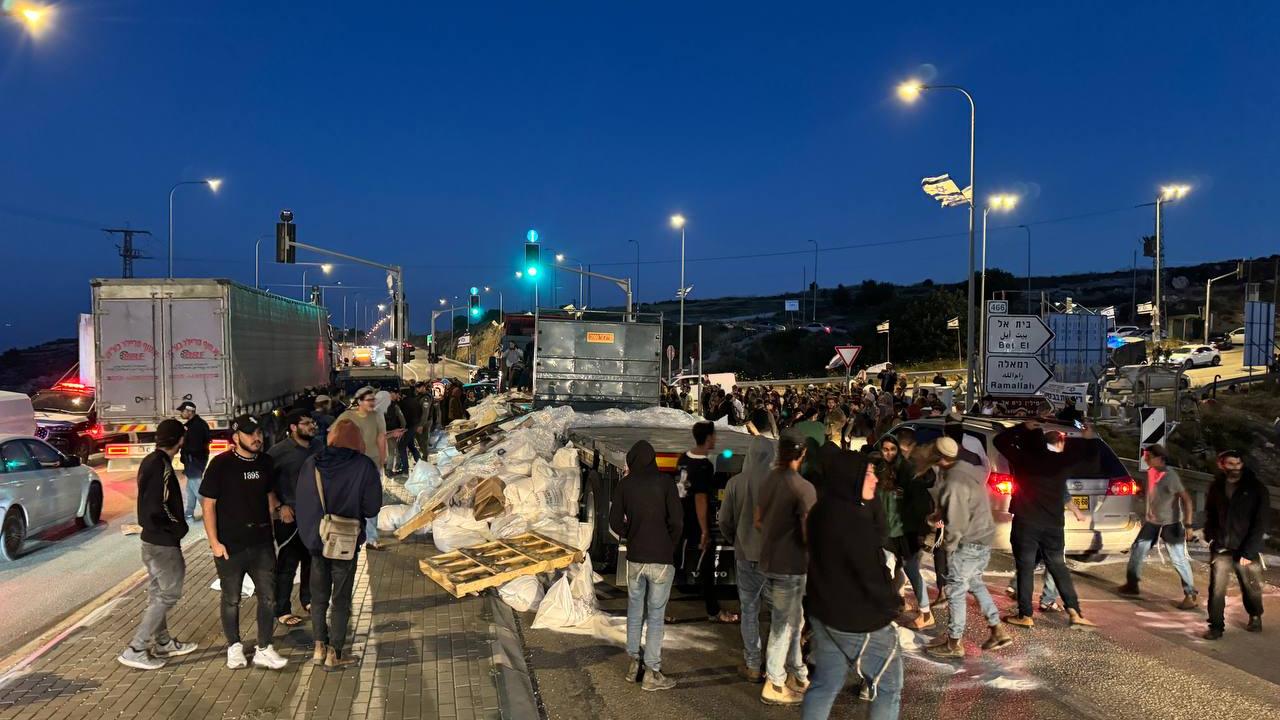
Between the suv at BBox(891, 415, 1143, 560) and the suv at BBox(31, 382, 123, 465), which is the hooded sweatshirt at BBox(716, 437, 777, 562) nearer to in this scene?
the suv at BBox(891, 415, 1143, 560)

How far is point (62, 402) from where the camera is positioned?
20.7m

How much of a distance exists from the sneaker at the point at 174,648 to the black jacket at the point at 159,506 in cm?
80

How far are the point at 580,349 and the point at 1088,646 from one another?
1419cm

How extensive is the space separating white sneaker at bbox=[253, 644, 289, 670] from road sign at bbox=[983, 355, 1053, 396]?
14.0 meters

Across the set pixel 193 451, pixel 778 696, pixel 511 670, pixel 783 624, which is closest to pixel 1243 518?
pixel 783 624

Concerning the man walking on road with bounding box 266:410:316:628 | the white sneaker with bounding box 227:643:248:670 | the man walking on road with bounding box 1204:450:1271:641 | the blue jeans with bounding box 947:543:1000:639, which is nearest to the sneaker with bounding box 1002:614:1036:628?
the blue jeans with bounding box 947:543:1000:639

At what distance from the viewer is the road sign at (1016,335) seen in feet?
54.4

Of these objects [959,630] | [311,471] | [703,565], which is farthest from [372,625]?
[959,630]

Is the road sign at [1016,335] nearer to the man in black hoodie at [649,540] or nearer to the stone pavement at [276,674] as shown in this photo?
the stone pavement at [276,674]

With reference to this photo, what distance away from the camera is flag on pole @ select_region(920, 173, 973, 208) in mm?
21828

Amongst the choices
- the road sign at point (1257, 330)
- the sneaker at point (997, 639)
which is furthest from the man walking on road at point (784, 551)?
the road sign at point (1257, 330)

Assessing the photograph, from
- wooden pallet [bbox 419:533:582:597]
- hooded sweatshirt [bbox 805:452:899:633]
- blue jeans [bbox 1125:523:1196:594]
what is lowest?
wooden pallet [bbox 419:533:582:597]

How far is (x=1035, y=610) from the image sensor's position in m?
8.28

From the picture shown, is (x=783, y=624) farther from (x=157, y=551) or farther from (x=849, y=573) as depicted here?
(x=157, y=551)
